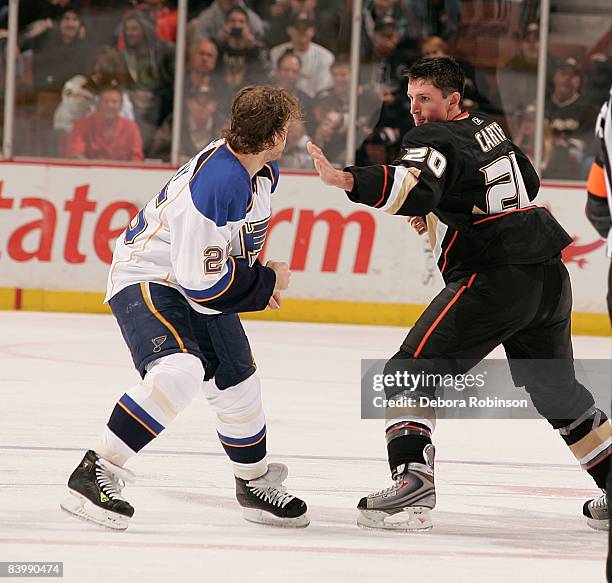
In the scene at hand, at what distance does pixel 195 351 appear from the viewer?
3322 mm

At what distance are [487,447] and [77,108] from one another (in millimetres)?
5830

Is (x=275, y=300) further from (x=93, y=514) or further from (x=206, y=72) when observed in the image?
(x=206, y=72)

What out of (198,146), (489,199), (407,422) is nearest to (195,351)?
(407,422)

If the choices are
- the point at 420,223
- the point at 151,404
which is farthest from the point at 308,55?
the point at 151,404

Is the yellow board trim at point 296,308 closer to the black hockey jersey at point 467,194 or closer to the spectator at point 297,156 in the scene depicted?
the spectator at point 297,156

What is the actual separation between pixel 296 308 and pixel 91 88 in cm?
236

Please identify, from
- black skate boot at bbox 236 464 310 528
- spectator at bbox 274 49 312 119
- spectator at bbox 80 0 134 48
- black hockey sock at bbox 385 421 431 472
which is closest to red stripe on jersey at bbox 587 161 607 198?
black hockey sock at bbox 385 421 431 472

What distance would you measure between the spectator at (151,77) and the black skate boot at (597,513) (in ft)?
21.6

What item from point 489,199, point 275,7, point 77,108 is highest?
point 489,199

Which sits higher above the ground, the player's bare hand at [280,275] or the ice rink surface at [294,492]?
the player's bare hand at [280,275]

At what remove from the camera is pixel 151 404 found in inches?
127

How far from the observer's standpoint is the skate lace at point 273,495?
3488 mm

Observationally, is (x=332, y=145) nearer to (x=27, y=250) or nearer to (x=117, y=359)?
(x=27, y=250)

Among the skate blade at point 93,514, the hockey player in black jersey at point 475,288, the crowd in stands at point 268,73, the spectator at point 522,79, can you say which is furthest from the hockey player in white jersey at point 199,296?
the spectator at point 522,79
